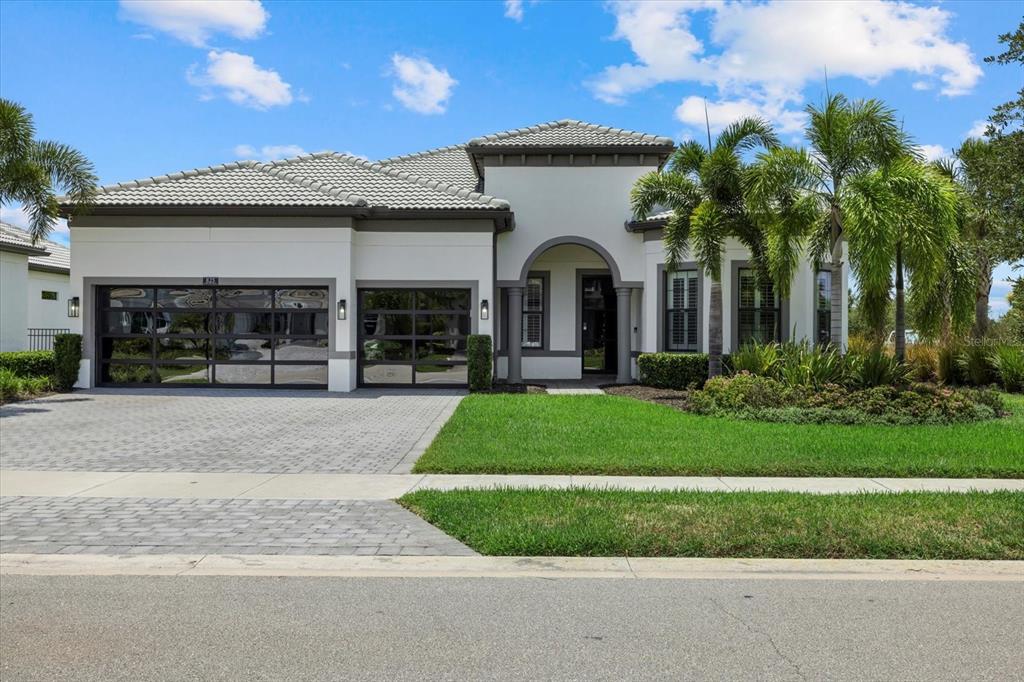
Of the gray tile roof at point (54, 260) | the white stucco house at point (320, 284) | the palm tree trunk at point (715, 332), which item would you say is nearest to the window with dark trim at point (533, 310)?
the white stucco house at point (320, 284)

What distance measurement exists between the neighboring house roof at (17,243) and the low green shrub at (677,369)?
1941 centimetres

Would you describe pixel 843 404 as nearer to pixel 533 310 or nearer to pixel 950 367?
pixel 950 367

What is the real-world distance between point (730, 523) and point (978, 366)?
1624cm

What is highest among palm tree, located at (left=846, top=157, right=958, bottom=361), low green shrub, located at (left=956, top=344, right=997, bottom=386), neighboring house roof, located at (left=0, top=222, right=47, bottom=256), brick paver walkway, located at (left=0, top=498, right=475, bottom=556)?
neighboring house roof, located at (left=0, top=222, right=47, bottom=256)

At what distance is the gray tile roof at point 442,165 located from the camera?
944 inches

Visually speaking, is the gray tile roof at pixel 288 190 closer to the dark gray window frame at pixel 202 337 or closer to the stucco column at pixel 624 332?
the dark gray window frame at pixel 202 337

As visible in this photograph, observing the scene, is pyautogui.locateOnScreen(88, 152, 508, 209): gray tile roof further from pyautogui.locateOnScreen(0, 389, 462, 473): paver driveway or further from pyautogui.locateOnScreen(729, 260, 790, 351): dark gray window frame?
pyautogui.locateOnScreen(729, 260, 790, 351): dark gray window frame

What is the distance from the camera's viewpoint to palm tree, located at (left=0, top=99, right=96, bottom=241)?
16109 mm

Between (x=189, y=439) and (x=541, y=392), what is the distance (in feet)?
29.0

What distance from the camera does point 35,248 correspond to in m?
24.6

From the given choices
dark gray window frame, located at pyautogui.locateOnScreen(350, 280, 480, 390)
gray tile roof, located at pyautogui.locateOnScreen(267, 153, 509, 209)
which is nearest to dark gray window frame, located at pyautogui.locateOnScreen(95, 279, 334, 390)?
dark gray window frame, located at pyautogui.locateOnScreen(350, 280, 480, 390)

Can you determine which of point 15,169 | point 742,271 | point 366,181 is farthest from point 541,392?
point 15,169

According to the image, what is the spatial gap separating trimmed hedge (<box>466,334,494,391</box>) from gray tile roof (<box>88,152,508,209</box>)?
3388mm

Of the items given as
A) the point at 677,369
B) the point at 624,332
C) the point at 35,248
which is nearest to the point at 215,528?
the point at 677,369
